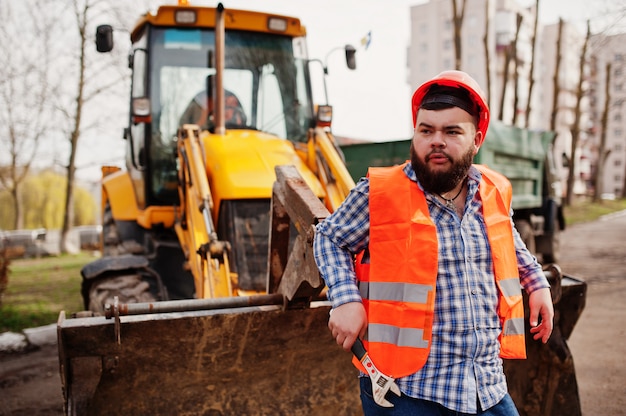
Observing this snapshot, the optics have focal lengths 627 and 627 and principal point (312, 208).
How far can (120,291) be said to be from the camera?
180 inches

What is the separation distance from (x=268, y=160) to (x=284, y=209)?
4.86ft

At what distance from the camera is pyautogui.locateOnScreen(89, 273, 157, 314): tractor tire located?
180 inches

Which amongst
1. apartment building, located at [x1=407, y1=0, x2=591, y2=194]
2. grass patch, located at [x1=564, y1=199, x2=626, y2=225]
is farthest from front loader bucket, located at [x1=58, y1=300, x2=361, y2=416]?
apartment building, located at [x1=407, y1=0, x2=591, y2=194]

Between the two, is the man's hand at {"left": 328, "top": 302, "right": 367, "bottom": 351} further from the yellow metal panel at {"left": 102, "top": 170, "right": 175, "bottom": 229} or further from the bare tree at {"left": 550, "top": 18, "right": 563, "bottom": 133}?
the bare tree at {"left": 550, "top": 18, "right": 563, "bottom": 133}

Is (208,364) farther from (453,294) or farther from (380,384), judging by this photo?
(453,294)

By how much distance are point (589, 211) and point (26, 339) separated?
25562 millimetres

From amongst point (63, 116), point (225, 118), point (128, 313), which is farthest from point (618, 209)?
point (128, 313)

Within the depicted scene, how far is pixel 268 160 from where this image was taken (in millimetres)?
4613

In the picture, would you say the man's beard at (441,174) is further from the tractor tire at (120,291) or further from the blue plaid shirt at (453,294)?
the tractor tire at (120,291)

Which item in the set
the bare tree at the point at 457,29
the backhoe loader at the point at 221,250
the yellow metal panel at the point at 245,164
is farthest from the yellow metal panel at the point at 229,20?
the bare tree at the point at 457,29

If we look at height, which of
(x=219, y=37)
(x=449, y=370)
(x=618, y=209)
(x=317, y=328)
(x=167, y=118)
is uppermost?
(x=219, y=37)

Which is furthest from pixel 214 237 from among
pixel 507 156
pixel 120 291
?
pixel 507 156

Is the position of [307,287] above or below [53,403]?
above

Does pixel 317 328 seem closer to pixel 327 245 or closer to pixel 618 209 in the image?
pixel 327 245
